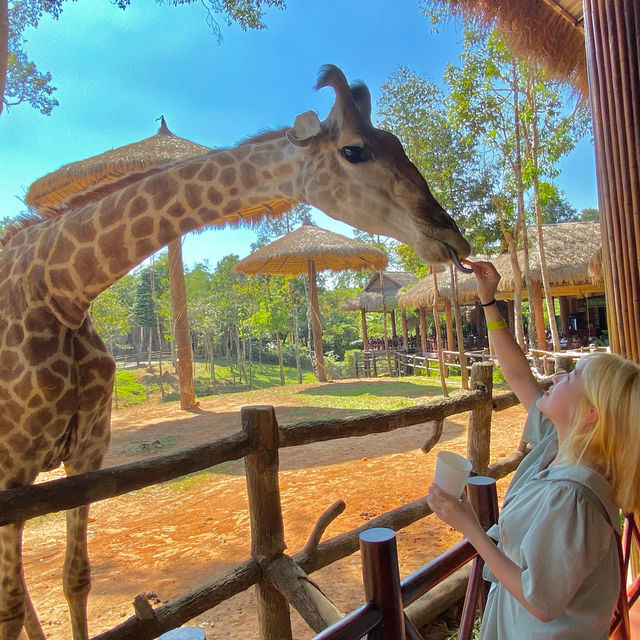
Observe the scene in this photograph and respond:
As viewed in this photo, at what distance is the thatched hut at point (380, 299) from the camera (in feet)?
62.7

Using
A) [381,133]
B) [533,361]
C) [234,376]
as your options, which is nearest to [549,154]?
[533,361]

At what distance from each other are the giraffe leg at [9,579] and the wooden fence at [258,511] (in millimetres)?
584

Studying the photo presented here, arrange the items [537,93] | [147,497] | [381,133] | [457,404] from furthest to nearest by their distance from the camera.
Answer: [537,93] < [147,497] < [457,404] < [381,133]

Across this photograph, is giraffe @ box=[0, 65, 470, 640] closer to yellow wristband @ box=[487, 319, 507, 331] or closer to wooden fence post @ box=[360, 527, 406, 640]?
yellow wristband @ box=[487, 319, 507, 331]

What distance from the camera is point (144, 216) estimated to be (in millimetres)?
2193

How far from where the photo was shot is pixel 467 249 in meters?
1.90

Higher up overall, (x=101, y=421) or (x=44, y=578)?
(x=101, y=421)

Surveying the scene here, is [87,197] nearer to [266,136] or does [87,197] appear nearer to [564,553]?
[266,136]

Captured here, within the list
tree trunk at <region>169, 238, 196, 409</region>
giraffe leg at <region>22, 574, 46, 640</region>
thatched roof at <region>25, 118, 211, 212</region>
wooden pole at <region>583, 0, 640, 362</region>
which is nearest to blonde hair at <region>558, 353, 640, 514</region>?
wooden pole at <region>583, 0, 640, 362</region>

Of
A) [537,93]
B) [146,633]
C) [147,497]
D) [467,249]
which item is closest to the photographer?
[146,633]

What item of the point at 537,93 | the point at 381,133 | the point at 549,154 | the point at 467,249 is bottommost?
the point at 467,249

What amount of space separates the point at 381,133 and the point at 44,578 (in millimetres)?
3680

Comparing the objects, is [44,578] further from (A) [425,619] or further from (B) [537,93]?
(B) [537,93]

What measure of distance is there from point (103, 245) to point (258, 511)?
1.33 metres
